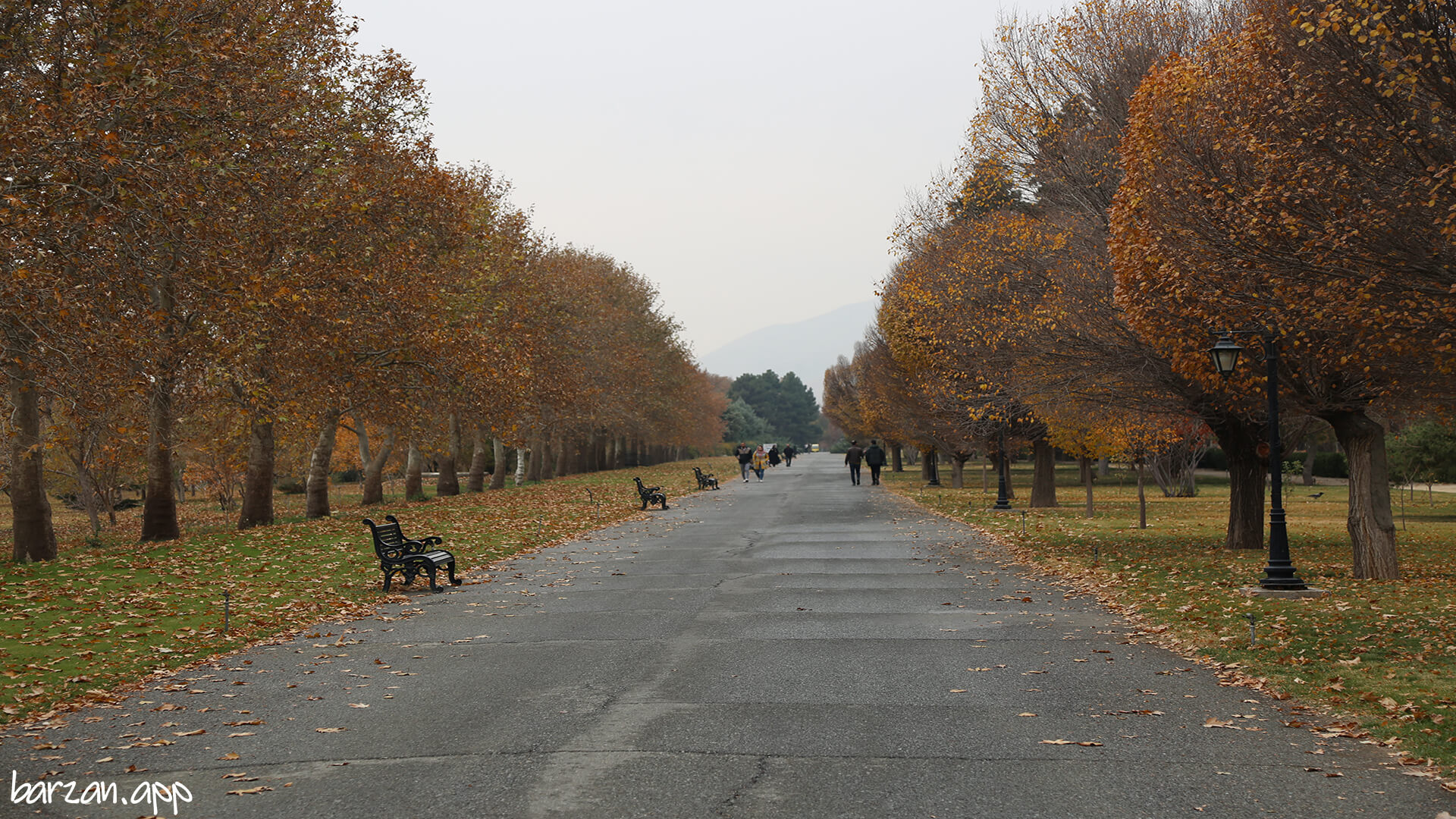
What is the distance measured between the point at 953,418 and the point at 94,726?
28201 mm

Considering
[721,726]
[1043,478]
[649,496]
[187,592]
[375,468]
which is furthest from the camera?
[375,468]

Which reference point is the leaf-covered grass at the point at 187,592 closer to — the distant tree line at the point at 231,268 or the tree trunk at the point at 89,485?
the tree trunk at the point at 89,485

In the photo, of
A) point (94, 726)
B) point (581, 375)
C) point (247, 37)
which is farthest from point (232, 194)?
point (581, 375)

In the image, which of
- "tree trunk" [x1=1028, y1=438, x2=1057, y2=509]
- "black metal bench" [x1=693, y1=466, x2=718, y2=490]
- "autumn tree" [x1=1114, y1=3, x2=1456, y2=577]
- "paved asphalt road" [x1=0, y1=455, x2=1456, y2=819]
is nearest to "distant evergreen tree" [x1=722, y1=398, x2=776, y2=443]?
"black metal bench" [x1=693, y1=466, x2=718, y2=490]

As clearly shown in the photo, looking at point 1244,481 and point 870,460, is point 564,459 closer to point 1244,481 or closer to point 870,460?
point 870,460

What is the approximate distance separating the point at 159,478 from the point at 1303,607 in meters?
21.1

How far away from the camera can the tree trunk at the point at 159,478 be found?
21578 mm

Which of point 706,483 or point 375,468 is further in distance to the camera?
point 706,483

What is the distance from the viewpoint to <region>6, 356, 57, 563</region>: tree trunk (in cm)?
1819

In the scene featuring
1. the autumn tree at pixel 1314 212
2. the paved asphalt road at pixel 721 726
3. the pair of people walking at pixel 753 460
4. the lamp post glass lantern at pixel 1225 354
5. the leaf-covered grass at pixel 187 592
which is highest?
the autumn tree at pixel 1314 212

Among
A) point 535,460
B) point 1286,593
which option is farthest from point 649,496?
point 535,460

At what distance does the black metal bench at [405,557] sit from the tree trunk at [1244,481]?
13.3 metres

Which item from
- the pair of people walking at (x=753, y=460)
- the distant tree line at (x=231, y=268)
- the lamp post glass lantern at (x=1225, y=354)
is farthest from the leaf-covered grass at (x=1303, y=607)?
the pair of people walking at (x=753, y=460)

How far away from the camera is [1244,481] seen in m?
19.6
